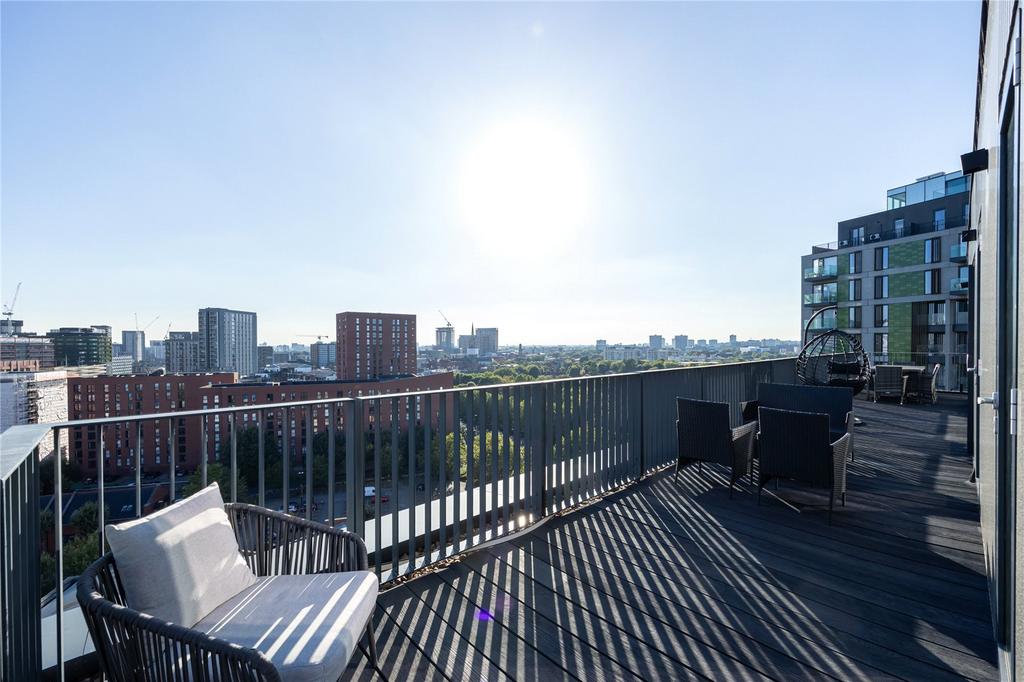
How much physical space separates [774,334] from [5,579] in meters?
55.8

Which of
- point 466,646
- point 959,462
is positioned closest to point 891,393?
point 959,462

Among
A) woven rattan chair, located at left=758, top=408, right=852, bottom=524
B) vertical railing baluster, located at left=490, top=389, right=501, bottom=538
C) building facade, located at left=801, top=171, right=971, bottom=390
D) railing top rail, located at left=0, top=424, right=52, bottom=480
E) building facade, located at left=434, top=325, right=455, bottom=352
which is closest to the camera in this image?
railing top rail, located at left=0, top=424, right=52, bottom=480

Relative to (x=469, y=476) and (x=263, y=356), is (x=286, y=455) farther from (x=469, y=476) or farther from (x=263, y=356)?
(x=263, y=356)

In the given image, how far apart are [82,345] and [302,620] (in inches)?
1804

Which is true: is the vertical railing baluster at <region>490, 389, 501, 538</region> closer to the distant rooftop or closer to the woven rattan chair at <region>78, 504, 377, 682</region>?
the woven rattan chair at <region>78, 504, 377, 682</region>

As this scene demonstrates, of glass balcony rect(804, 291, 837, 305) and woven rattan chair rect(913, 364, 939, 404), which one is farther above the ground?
glass balcony rect(804, 291, 837, 305)

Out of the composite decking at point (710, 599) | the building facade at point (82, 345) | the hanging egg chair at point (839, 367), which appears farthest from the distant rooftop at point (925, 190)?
the building facade at point (82, 345)

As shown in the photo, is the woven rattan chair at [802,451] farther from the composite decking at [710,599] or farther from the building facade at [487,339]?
the building facade at [487,339]

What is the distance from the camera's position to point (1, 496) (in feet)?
3.97

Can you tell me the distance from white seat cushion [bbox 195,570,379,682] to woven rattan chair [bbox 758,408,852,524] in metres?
3.19

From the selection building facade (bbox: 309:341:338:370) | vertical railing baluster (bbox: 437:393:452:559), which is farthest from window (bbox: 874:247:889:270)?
building facade (bbox: 309:341:338:370)

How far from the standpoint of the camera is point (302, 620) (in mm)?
1623


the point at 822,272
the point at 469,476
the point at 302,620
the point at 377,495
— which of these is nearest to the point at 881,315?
the point at 822,272

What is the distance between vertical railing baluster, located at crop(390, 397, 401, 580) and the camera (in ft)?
8.67
